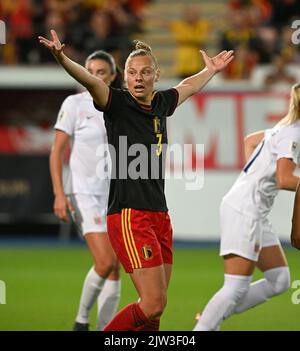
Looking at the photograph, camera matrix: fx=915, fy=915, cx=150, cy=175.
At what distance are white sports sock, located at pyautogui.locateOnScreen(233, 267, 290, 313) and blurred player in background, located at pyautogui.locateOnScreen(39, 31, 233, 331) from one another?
102 cm

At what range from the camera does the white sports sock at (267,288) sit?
7.09 m

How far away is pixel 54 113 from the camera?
16.8 meters

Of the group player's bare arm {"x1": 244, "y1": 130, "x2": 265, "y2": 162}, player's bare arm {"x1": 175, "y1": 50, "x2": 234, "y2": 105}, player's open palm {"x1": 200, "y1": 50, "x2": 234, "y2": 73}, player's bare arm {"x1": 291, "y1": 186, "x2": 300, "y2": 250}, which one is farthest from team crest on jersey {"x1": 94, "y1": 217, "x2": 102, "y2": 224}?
player's bare arm {"x1": 291, "y1": 186, "x2": 300, "y2": 250}

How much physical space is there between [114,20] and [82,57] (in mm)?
1499

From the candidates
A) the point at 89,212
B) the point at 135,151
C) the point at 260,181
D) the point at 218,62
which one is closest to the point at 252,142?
the point at 260,181

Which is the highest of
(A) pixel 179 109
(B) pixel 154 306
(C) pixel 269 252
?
(A) pixel 179 109

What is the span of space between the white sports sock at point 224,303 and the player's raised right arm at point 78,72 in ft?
5.51

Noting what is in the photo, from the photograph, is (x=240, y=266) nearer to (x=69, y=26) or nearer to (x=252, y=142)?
(x=252, y=142)

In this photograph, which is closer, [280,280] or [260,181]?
[260,181]

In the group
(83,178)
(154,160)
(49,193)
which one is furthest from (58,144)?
(49,193)

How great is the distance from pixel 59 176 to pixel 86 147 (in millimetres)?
367

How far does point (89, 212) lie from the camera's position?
25.7ft

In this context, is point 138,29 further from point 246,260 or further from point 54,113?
point 246,260

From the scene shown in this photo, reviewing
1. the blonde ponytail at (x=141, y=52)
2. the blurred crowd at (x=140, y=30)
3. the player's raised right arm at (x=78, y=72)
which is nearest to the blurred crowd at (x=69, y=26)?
the blurred crowd at (x=140, y=30)
